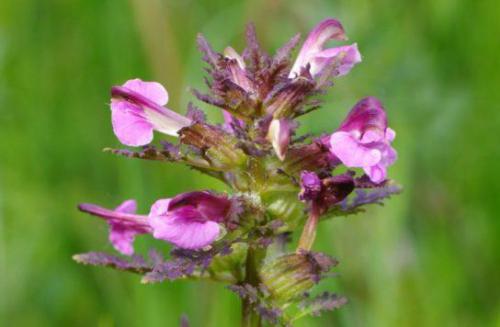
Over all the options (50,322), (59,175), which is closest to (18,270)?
(50,322)

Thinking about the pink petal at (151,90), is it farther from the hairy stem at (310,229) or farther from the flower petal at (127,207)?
the hairy stem at (310,229)

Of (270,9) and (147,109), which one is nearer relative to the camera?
(147,109)

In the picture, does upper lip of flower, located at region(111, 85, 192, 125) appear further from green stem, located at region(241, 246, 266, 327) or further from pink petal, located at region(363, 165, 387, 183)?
pink petal, located at region(363, 165, 387, 183)

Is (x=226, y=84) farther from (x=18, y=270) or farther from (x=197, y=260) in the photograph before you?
(x=18, y=270)

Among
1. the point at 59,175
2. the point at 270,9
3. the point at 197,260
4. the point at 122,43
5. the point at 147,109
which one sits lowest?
the point at 197,260

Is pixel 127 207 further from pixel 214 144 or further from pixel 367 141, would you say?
pixel 367 141

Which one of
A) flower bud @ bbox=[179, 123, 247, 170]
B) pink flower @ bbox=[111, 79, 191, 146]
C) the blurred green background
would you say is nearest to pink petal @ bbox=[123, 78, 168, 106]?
pink flower @ bbox=[111, 79, 191, 146]
